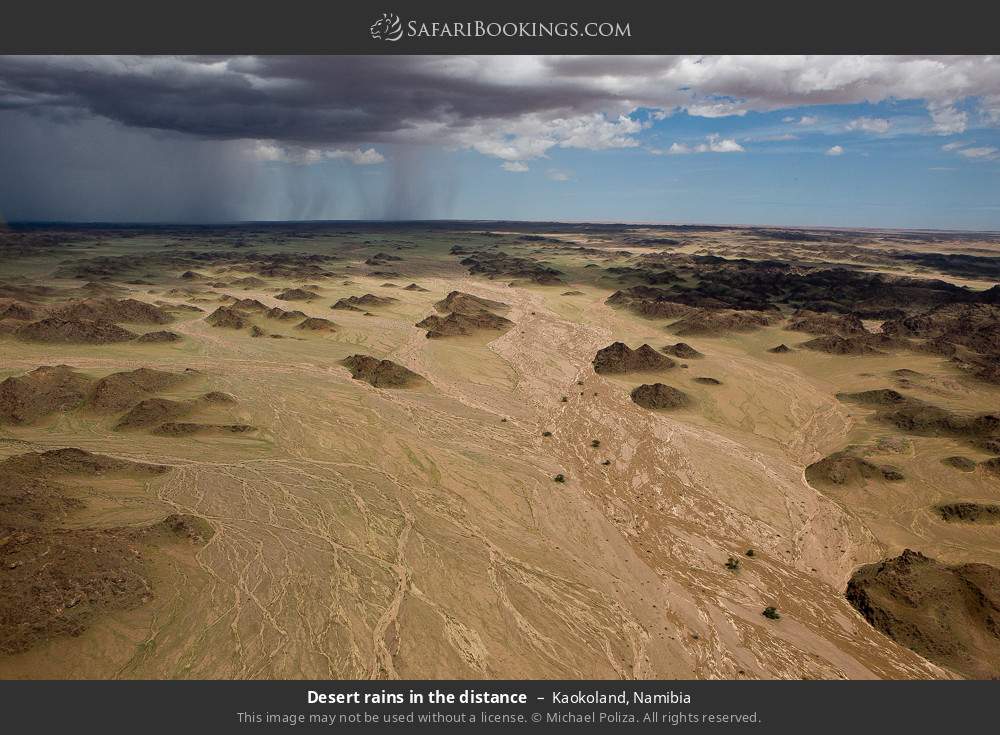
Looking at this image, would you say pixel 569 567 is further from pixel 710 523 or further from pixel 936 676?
pixel 936 676

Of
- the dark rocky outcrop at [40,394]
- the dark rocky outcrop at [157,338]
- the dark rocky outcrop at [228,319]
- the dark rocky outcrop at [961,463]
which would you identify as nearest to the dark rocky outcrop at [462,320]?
the dark rocky outcrop at [228,319]

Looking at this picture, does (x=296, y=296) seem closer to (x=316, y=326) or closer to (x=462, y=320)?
(x=316, y=326)

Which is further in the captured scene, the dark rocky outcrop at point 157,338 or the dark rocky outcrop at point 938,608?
the dark rocky outcrop at point 157,338

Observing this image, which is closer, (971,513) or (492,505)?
(971,513)

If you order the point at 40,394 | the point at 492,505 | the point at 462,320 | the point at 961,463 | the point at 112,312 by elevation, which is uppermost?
the point at 961,463

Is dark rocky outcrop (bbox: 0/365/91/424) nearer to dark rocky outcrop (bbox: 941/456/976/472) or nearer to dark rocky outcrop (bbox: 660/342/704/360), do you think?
dark rocky outcrop (bbox: 660/342/704/360)

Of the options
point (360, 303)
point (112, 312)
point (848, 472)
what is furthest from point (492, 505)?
point (112, 312)

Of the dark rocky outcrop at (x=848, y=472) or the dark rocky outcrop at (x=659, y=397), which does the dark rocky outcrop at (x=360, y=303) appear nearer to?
the dark rocky outcrop at (x=659, y=397)

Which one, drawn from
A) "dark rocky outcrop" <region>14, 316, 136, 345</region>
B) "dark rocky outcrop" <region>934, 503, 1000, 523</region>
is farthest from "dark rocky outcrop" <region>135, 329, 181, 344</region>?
"dark rocky outcrop" <region>934, 503, 1000, 523</region>
